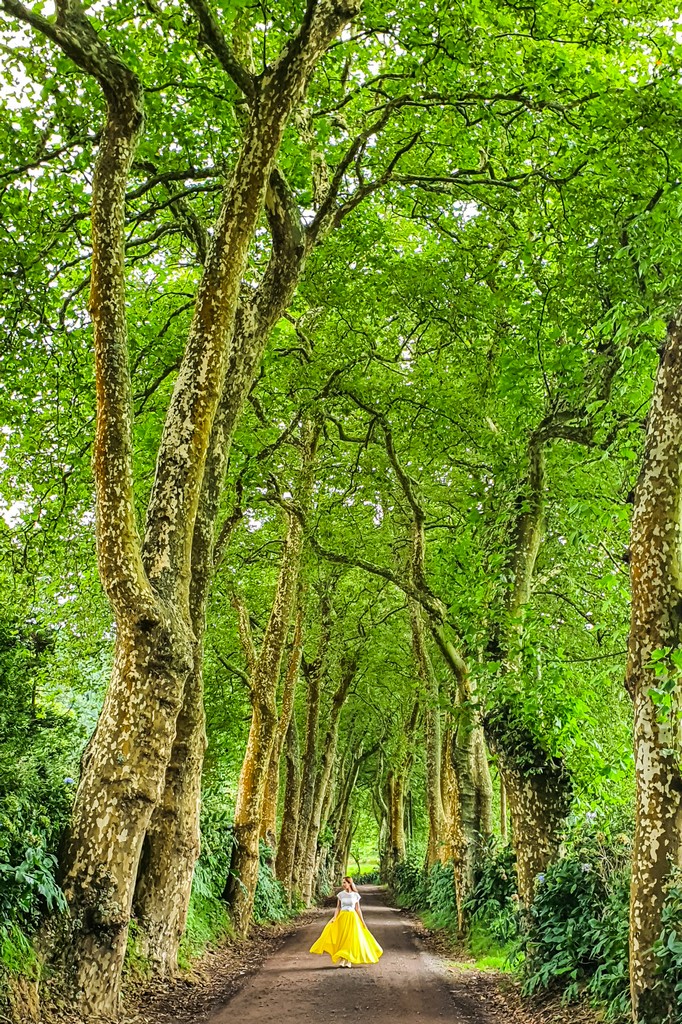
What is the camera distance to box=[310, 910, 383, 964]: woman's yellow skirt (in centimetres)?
1350

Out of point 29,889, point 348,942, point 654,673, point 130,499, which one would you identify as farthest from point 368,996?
point 130,499

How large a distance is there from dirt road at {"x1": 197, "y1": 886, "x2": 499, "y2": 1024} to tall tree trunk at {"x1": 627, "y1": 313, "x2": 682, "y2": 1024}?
339cm

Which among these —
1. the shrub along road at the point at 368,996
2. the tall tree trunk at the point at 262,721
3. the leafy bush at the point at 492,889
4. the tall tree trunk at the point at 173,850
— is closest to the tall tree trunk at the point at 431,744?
the tall tree trunk at the point at 262,721

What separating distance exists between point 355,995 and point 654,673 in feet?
22.6

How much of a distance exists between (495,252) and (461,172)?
1406mm

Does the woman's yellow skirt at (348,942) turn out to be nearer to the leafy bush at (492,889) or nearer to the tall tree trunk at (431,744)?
the leafy bush at (492,889)

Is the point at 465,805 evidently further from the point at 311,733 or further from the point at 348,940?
the point at 311,733

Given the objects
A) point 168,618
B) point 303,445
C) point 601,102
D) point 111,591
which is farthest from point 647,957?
point 303,445

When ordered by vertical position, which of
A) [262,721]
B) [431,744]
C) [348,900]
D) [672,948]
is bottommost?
[348,900]

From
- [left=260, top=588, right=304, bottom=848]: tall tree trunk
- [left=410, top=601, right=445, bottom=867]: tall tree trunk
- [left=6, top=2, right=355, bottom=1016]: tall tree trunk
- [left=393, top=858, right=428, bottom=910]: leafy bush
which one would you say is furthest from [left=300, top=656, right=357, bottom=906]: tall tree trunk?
[left=6, top=2, right=355, bottom=1016]: tall tree trunk

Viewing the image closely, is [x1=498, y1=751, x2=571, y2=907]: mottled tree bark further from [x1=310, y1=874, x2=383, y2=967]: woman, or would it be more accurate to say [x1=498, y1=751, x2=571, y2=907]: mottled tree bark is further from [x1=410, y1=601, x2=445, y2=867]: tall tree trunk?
[x1=410, y1=601, x2=445, y2=867]: tall tree trunk

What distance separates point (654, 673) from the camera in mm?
6551

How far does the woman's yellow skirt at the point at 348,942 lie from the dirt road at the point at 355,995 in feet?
0.72

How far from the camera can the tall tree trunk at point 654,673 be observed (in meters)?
6.24
